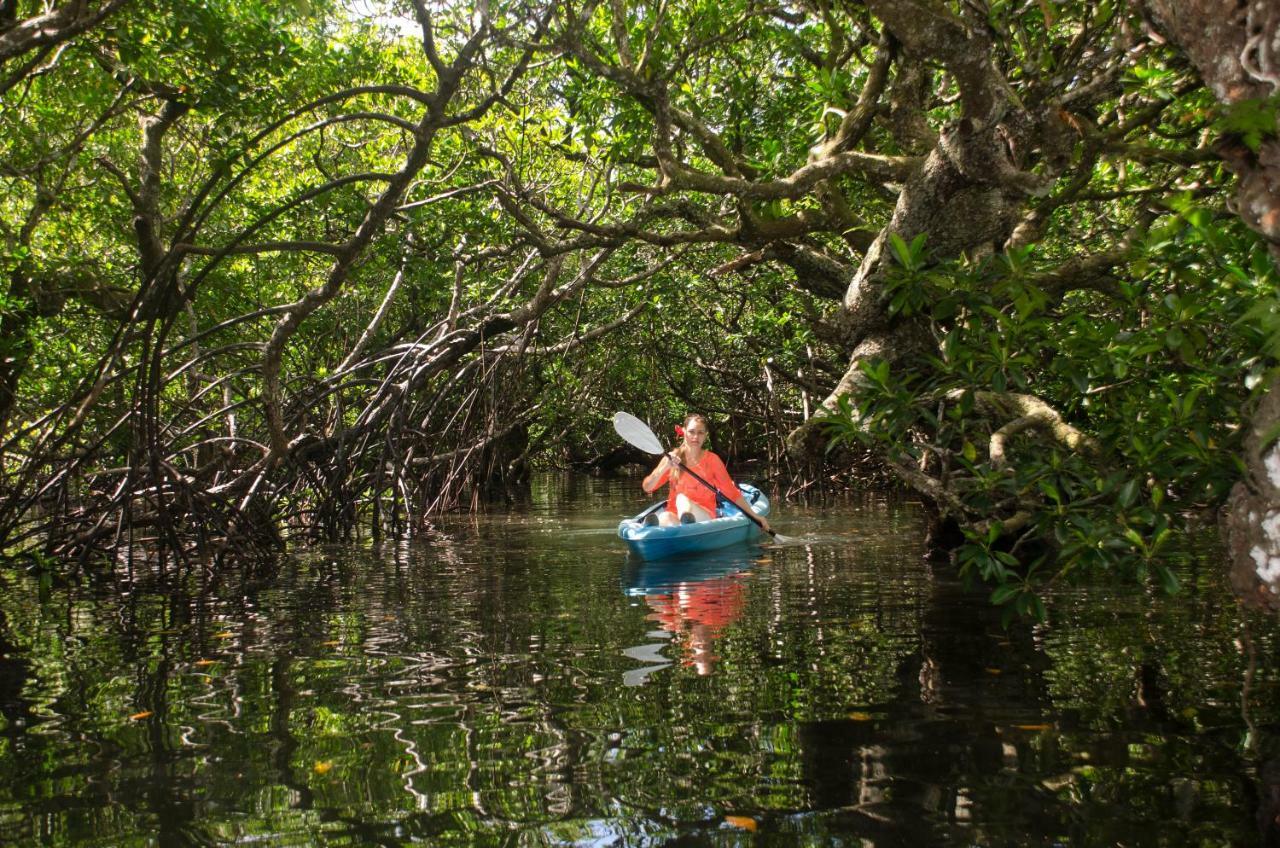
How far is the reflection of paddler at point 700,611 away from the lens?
4461 mm

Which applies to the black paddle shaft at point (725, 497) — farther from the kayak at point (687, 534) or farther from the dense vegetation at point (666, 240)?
the dense vegetation at point (666, 240)

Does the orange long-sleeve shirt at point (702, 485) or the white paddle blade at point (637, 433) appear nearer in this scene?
the orange long-sleeve shirt at point (702, 485)

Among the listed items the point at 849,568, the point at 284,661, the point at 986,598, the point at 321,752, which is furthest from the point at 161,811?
the point at 849,568

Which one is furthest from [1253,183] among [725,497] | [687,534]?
[725,497]

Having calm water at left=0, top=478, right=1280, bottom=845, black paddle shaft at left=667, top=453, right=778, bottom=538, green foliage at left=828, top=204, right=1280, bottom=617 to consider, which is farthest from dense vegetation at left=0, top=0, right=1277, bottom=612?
black paddle shaft at left=667, top=453, right=778, bottom=538

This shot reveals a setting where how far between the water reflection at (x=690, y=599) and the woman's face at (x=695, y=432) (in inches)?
34.3

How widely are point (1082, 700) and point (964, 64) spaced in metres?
2.78

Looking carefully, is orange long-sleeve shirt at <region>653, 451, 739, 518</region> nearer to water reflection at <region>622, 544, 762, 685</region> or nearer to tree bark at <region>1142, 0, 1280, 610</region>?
water reflection at <region>622, 544, 762, 685</region>

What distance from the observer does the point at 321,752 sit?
10.1 feet

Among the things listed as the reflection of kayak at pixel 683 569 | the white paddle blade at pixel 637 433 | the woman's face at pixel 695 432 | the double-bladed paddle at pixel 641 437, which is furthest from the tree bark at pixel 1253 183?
the white paddle blade at pixel 637 433

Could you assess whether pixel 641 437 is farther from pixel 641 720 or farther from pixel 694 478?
pixel 641 720

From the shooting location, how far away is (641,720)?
3342 millimetres

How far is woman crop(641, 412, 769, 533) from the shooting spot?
338 inches

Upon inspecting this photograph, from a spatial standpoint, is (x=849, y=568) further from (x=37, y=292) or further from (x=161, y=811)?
(x=37, y=292)
